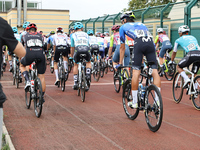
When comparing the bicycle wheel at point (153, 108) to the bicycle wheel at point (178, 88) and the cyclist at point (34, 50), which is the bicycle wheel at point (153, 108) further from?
the bicycle wheel at point (178, 88)

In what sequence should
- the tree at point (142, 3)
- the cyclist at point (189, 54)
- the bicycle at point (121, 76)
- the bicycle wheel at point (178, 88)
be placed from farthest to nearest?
1. the tree at point (142, 3)
2. the bicycle at point (121, 76)
3. the bicycle wheel at point (178, 88)
4. the cyclist at point (189, 54)

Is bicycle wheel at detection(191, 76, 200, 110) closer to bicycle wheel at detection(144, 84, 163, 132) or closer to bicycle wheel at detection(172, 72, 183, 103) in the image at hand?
bicycle wheel at detection(172, 72, 183, 103)

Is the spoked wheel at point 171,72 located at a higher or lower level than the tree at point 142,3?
lower

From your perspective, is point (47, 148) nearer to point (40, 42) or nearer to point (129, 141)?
point (129, 141)

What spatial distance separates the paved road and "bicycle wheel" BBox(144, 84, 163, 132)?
0.17m

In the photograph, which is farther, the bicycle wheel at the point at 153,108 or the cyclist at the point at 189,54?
the cyclist at the point at 189,54

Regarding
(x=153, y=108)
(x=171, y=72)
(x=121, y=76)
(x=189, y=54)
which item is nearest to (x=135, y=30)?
(x=153, y=108)

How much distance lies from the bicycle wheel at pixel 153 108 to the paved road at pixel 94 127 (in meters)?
0.17

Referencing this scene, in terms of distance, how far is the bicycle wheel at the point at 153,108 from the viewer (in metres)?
5.77

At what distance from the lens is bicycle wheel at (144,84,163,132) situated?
227 inches

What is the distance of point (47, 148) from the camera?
5.18 m

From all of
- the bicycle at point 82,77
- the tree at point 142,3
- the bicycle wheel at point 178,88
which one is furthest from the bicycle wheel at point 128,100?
the tree at point 142,3

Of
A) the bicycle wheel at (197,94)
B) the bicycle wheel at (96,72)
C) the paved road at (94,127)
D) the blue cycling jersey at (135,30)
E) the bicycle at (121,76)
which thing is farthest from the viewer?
the bicycle wheel at (96,72)

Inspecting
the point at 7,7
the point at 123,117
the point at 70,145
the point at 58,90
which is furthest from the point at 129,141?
the point at 7,7
